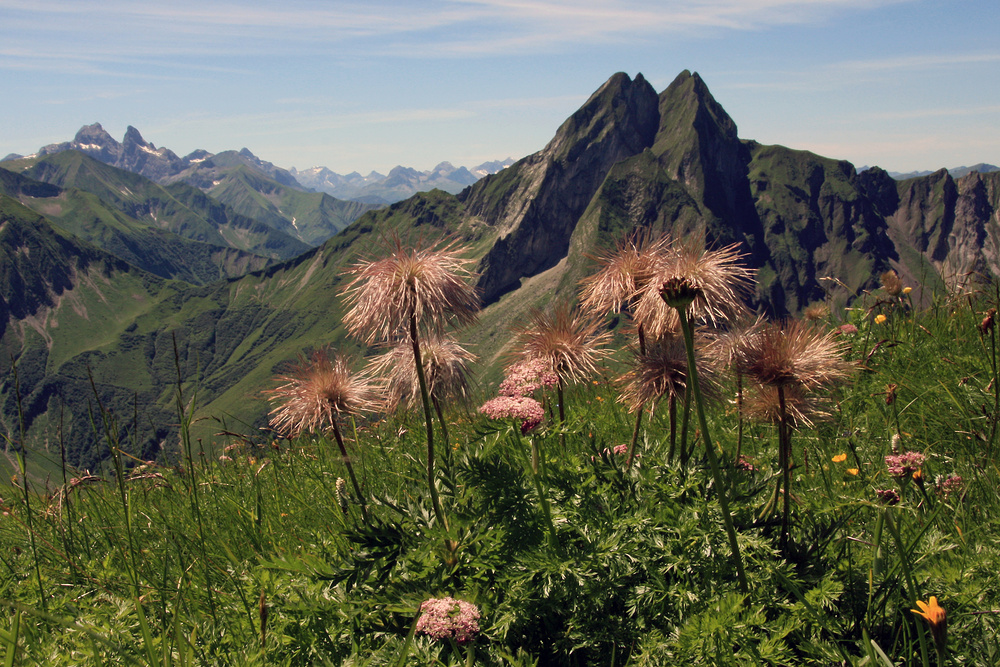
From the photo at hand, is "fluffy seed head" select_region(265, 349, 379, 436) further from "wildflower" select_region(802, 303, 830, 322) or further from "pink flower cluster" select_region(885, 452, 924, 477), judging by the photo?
"wildflower" select_region(802, 303, 830, 322)

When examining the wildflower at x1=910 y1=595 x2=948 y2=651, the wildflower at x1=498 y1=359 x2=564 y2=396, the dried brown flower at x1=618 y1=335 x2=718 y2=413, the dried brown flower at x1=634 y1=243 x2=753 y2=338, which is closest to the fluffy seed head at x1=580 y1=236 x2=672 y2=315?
the dried brown flower at x1=634 y1=243 x2=753 y2=338

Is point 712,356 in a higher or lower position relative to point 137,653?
higher

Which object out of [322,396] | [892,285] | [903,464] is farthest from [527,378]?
[892,285]

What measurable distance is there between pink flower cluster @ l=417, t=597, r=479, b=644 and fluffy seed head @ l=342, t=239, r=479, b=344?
5.58 feet

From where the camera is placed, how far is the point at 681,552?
3352 mm

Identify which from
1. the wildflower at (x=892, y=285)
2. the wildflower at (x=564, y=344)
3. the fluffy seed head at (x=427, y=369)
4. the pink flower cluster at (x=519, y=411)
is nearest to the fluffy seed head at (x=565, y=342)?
the wildflower at (x=564, y=344)

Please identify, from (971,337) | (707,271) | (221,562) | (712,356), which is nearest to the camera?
(707,271)

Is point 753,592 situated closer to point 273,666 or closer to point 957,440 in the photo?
point 273,666

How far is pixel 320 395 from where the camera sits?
4.25m

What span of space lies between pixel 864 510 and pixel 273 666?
3.90 metres

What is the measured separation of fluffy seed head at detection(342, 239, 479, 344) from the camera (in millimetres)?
3820

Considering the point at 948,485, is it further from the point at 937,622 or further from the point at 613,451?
the point at 937,622

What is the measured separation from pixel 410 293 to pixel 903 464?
10.4 feet

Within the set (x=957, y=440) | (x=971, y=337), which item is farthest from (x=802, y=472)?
(x=971, y=337)
